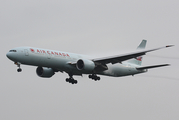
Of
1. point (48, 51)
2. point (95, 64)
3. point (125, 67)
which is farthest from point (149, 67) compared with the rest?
point (48, 51)

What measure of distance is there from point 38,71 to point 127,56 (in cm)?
1469

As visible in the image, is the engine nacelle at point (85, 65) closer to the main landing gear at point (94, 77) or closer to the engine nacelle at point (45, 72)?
the main landing gear at point (94, 77)

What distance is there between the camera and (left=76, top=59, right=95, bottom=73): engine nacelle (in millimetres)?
48784

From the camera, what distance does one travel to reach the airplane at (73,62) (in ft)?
152

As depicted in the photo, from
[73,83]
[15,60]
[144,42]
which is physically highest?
[144,42]

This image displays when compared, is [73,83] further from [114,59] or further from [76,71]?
[114,59]

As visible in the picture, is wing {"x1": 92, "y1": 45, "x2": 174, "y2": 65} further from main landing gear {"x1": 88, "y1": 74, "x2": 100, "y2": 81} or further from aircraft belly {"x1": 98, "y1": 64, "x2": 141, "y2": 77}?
aircraft belly {"x1": 98, "y1": 64, "x2": 141, "y2": 77}

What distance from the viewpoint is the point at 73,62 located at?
49.9m

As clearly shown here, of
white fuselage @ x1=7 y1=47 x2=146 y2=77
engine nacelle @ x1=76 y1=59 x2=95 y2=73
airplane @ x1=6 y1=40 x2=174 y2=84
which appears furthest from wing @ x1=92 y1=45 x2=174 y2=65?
white fuselage @ x1=7 y1=47 x2=146 y2=77

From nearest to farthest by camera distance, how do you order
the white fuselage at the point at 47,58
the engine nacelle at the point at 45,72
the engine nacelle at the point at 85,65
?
the white fuselage at the point at 47,58 < the engine nacelle at the point at 85,65 < the engine nacelle at the point at 45,72

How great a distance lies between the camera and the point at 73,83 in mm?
55469

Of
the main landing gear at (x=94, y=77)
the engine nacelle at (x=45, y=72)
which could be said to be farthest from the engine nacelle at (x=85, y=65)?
the engine nacelle at (x=45, y=72)

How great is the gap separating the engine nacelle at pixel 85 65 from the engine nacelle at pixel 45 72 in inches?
273

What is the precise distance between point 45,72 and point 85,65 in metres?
8.29
